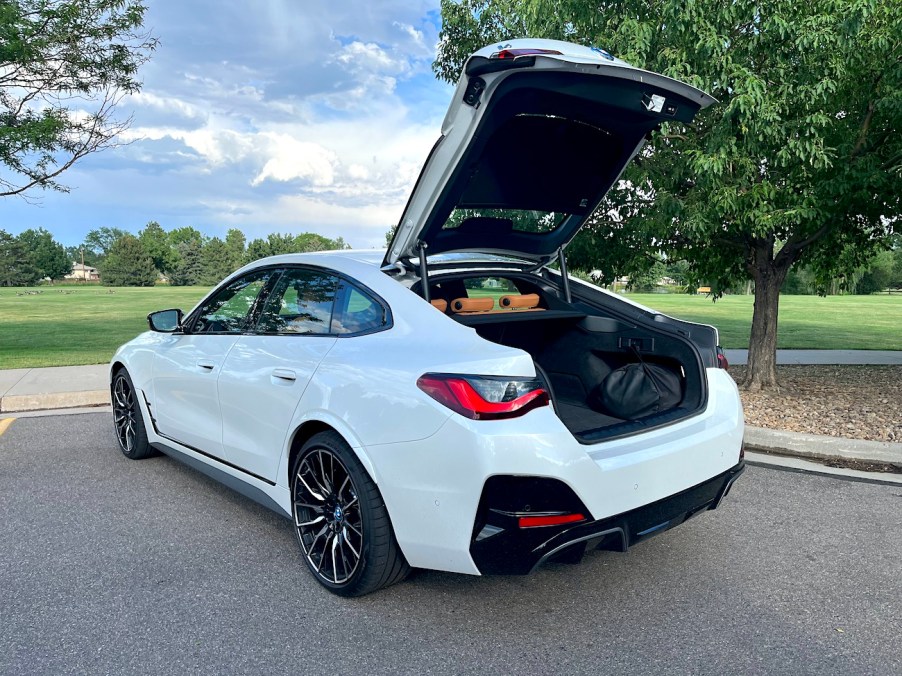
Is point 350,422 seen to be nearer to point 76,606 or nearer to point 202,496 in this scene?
point 76,606

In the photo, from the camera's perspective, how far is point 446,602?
3.19 m

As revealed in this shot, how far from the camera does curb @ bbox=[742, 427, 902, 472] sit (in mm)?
5512

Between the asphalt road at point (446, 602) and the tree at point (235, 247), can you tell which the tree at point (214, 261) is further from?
the asphalt road at point (446, 602)

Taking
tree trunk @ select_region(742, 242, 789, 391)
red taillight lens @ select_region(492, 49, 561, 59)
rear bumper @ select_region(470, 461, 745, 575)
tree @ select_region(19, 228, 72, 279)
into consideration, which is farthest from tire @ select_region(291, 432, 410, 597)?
tree @ select_region(19, 228, 72, 279)

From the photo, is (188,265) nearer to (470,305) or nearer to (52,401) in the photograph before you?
(52,401)

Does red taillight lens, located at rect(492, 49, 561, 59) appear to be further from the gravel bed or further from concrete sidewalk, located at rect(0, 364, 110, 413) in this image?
concrete sidewalk, located at rect(0, 364, 110, 413)

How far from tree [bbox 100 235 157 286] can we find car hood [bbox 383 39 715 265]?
108 metres

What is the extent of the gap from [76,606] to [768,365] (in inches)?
301

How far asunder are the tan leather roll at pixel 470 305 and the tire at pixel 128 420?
2.71 metres

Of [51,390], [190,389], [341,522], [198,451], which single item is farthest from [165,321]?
[51,390]

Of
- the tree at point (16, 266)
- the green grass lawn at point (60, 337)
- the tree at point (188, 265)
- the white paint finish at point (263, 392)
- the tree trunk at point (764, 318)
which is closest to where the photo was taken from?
the white paint finish at point (263, 392)

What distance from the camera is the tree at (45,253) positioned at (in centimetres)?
10431

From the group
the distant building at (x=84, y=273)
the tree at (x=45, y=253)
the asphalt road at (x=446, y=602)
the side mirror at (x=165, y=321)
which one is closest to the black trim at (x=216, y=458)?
the asphalt road at (x=446, y=602)

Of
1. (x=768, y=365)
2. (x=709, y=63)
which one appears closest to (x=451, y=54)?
(x=709, y=63)
